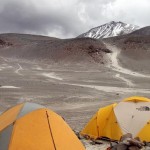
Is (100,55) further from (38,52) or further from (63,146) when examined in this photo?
(63,146)

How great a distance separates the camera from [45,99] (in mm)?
26219

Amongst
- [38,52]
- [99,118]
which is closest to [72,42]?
[38,52]

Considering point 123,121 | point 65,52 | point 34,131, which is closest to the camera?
point 34,131

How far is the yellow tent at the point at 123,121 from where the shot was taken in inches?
513

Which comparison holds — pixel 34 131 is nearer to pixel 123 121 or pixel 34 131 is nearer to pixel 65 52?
pixel 123 121

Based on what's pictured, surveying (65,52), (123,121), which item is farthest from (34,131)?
(65,52)

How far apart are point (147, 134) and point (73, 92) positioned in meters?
18.0

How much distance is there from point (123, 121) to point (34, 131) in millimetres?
4808

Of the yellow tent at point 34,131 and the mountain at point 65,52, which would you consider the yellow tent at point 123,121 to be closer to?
the yellow tent at point 34,131

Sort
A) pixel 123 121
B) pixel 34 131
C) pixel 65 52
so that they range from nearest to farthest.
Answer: pixel 34 131 → pixel 123 121 → pixel 65 52

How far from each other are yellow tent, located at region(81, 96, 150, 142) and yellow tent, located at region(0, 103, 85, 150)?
3.34 m

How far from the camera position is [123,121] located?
13.3 metres

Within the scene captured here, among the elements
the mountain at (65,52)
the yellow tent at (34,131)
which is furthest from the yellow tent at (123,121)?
the mountain at (65,52)

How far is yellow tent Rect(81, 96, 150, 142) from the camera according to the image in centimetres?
1303
